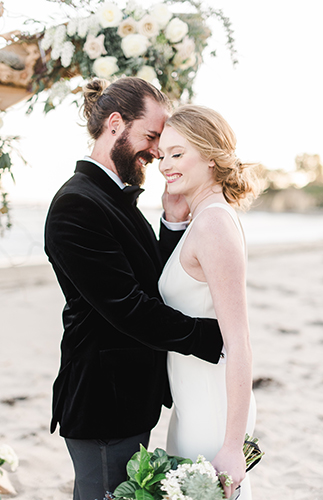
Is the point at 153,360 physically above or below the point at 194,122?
below

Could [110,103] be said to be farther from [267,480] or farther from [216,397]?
[267,480]

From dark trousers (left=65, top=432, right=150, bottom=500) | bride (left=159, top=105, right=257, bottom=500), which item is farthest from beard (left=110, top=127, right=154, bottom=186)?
dark trousers (left=65, top=432, right=150, bottom=500)

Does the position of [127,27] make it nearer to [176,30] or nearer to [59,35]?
[176,30]

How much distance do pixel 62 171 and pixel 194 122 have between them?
7.51 ft

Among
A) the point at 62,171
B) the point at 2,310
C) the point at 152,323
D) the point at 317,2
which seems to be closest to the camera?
the point at 152,323

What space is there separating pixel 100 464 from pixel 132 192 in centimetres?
113

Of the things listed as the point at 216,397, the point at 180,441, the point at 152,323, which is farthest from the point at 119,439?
the point at 152,323

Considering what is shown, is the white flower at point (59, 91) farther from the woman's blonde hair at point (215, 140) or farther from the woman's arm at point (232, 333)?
the woman's arm at point (232, 333)

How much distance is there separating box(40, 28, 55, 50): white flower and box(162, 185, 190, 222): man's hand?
990 mm

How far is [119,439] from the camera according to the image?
1683mm

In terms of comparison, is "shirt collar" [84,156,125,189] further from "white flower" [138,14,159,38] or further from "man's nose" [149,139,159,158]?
"white flower" [138,14,159,38]

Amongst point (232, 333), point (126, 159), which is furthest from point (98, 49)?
point (232, 333)

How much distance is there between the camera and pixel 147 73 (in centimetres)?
228

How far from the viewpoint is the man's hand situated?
224cm
